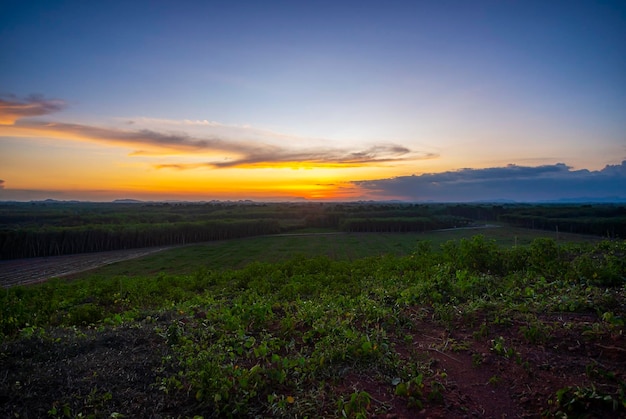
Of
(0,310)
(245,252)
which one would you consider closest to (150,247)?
(245,252)

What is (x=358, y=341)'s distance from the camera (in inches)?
176

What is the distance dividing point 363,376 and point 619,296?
15.5 ft

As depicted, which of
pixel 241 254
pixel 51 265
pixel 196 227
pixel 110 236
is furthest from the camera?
pixel 196 227

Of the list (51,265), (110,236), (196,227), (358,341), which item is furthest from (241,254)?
(358,341)

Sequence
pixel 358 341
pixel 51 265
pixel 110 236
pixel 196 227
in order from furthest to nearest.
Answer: pixel 196 227, pixel 110 236, pixel 51 265, pixel 358 341

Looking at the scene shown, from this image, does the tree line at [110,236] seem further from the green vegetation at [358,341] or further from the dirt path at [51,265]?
the green vegetation at [358,341]

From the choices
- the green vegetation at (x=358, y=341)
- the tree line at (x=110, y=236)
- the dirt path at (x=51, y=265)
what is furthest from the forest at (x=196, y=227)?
the green vegetation at (x=358, y=341)

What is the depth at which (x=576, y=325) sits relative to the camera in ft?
15.0

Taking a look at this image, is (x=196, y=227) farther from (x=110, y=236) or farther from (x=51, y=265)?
(x=51, y=265)

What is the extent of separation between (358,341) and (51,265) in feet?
187

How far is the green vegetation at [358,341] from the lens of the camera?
11.2 feet

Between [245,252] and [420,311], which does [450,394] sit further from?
[245,252]

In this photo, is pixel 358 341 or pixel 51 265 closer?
pixel 358 341

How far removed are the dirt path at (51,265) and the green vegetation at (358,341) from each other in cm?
3830
